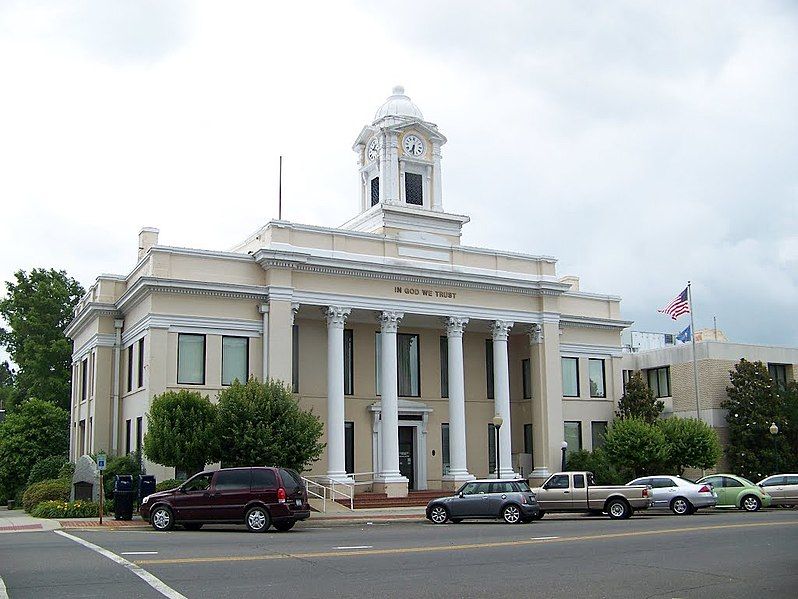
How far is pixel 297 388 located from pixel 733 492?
1821cm

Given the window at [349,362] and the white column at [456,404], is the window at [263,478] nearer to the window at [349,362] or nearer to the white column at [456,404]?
the window at [349,362]

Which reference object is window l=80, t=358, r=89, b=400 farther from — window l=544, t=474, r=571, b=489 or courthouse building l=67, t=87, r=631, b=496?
window l=544, t=474, r=571, b=489

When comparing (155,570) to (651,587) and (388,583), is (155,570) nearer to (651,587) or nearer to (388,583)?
(388,583)

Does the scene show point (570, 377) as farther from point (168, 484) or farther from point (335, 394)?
point (168, 484)

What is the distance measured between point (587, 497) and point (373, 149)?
22.5 metres

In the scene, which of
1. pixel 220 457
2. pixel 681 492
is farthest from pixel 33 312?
pixel 681 492

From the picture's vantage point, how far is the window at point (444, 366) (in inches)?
1734

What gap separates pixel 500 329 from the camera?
4250 centimetres

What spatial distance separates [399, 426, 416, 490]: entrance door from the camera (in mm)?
42438

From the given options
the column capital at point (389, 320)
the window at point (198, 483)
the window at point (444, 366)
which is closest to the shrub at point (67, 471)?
the column capital at point (389, 320)

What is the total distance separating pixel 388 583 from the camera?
1387cm

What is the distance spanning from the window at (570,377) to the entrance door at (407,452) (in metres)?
8.62

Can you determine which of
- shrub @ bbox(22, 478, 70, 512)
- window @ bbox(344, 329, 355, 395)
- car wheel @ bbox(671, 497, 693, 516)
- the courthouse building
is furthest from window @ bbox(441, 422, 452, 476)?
shrub @ bbox(22, 478, 70, 512)

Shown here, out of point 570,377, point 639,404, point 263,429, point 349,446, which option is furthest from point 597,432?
point 263,429
